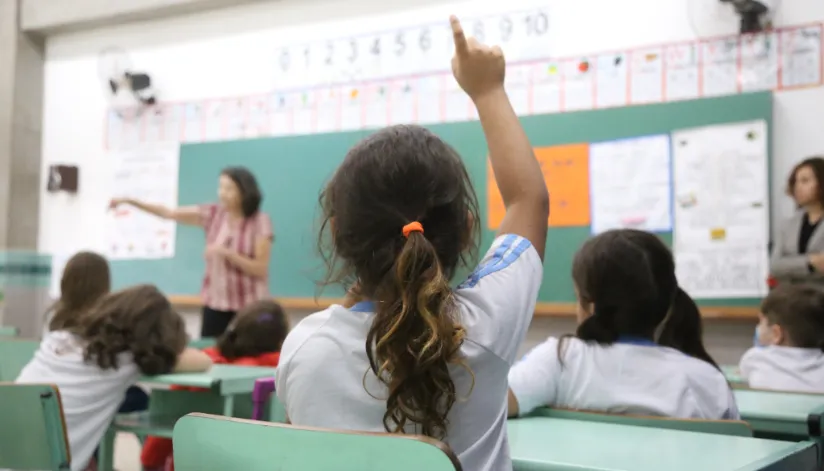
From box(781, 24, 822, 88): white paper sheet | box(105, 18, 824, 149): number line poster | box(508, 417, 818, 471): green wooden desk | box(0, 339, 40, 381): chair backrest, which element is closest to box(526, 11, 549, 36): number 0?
box(105, 18, 824, 149): number line poster

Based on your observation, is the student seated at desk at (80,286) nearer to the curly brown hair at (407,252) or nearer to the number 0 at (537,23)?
the curly brown hair at (407,252)

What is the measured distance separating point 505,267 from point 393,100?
3817 millimetres

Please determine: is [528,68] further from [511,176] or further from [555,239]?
[511,176]

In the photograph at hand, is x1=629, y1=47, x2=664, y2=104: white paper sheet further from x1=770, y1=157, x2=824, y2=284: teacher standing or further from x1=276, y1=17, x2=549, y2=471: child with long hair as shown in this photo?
x1=276, y1=17, x2=549, y2=471: child with long hair

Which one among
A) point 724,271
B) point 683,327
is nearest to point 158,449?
point 683,327

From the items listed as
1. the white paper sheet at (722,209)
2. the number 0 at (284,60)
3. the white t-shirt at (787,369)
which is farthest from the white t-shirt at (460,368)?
the number 0 at (284,60)

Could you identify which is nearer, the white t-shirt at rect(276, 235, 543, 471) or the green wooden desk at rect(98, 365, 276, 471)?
the white t-shirt at rect(276, 235, 543, 471)

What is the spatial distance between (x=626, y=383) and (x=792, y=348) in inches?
37.9

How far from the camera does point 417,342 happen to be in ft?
Result: 3.07

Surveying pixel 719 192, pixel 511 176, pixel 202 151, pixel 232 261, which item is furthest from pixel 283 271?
pixel 511 176

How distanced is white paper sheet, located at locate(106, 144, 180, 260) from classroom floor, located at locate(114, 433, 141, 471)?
49.6 inches

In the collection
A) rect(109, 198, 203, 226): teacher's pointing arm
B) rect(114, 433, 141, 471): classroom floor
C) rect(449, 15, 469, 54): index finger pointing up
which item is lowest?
rect(114, 433, 141, 471): classroom floor

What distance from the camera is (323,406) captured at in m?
0.98

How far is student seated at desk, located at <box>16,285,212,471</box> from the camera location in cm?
245
